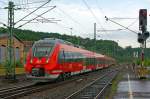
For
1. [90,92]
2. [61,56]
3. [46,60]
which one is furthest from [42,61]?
[90,92]

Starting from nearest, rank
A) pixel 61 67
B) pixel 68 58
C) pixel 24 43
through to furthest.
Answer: pixel 61 67
pixel 68 58
pixel 24 43

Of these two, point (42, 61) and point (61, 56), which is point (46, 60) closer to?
point (42, 61)

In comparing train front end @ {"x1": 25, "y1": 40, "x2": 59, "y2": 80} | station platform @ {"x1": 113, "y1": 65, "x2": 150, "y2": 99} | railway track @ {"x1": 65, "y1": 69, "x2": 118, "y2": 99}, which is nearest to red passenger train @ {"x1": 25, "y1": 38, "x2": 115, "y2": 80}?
train front end @ {"x1": 25, "y1": 40, "x2": 59, "y2": 80}

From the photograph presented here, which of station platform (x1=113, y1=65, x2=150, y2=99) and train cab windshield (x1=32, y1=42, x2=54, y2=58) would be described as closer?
station platform (x1=113, y1=65, x2=150, y2=99)

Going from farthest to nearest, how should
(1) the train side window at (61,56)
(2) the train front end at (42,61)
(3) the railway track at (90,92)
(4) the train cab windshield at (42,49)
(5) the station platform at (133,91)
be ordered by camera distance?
(1) the train side window at (61,56) → (4) the train cab windshield at (42,49) → (2) the train front end at (42,61) → (5) the station platform at (133,91) → (3) the railway track at (90,92)

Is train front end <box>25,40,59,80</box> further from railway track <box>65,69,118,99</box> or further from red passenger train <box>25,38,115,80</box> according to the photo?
railway track <box>65,69,118,99</box>

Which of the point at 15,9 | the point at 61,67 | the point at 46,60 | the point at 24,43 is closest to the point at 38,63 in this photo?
the point at 46,60

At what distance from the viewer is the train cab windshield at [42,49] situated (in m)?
29.1

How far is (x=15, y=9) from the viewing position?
32.0 metres

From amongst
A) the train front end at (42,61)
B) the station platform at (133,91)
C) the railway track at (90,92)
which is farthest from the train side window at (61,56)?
the station platform at (133,91)

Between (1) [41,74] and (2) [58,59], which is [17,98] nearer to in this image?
→ (1) [41,74]

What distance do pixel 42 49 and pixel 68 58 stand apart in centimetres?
521

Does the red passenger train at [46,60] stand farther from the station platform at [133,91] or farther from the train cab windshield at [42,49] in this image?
the station platform at [133,91]

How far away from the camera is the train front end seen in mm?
28438
